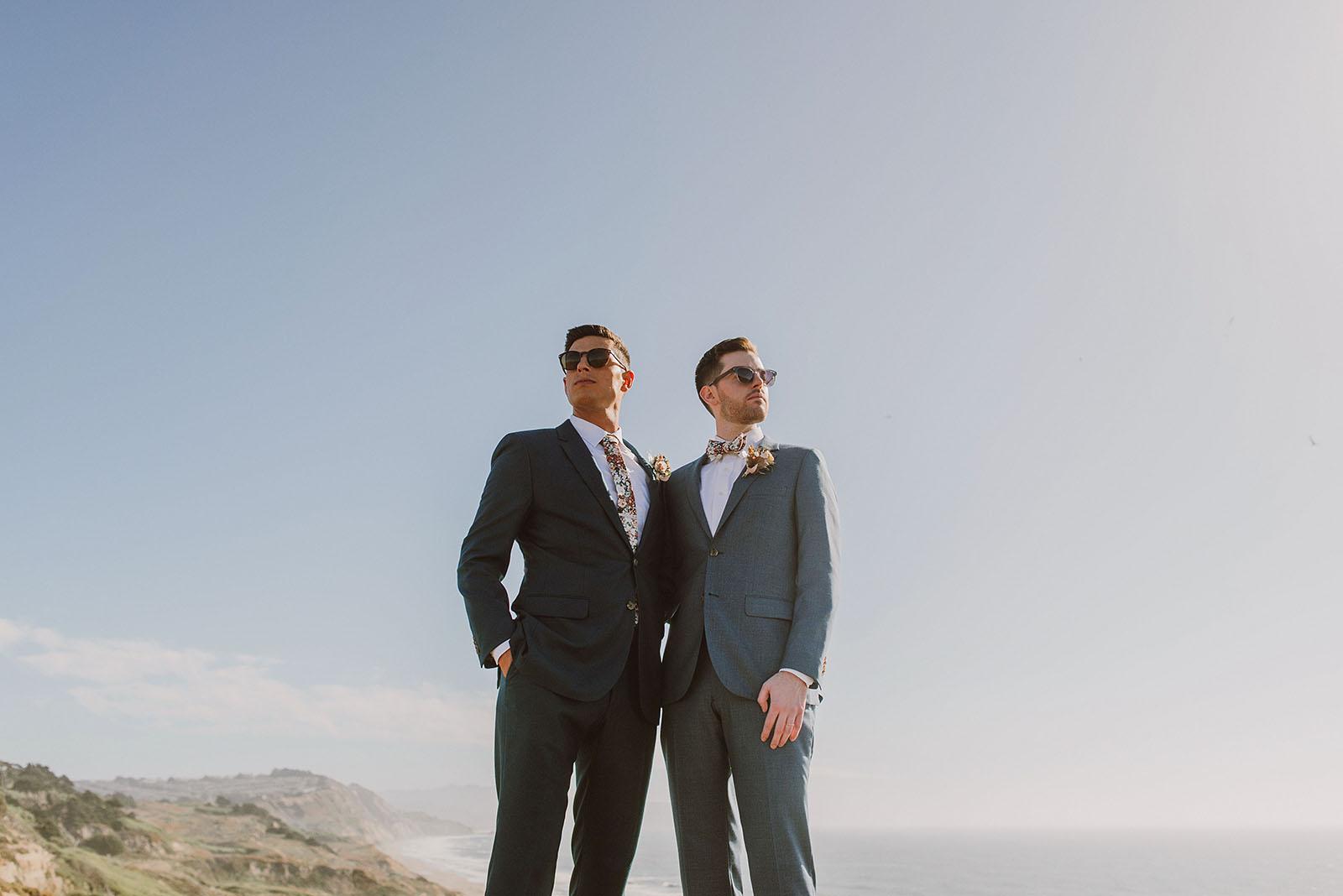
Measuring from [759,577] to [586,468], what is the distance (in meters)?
0.92

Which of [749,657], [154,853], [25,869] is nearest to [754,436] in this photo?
[749,657]

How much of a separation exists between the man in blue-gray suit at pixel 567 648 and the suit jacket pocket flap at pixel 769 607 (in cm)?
44

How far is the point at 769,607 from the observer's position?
3.59m

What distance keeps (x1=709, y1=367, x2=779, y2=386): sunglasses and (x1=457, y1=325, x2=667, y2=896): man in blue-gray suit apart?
27.5 inches

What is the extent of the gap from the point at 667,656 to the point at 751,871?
91cm

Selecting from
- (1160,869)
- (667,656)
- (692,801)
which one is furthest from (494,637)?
(1160,869)

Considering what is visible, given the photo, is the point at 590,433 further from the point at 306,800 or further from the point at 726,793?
the point at 306,800

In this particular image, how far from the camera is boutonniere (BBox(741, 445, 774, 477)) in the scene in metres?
3.89

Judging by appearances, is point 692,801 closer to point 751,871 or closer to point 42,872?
point 751,871

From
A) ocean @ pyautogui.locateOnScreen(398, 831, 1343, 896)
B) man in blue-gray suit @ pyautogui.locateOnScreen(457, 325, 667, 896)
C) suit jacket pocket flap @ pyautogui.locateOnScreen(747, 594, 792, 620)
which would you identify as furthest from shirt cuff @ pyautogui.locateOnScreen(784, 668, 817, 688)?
ocean @ pyautogui.locateOnScreen(398, 831, 1343, 896)

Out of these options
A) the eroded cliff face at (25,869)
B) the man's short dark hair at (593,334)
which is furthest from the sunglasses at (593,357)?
the eroded cliff face at (25,869)

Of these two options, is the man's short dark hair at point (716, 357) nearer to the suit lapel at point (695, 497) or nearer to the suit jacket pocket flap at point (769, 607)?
the suit lapel at point (695, 497)

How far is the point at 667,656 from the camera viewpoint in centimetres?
377

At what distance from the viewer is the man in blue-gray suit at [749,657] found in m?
3.30
